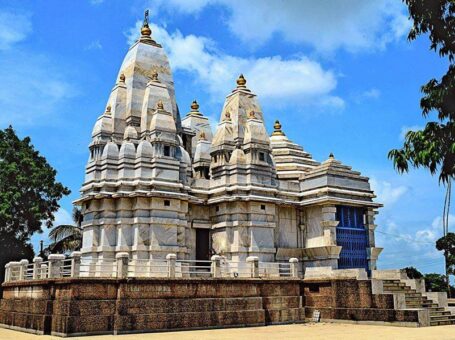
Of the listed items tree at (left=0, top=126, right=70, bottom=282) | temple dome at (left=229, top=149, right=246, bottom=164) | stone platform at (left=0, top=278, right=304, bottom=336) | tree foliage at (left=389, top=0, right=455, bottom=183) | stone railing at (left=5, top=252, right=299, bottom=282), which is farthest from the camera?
tree at (left=0, top=126, right=70, bottom=282)

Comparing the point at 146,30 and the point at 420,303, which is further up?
the point at 146,30

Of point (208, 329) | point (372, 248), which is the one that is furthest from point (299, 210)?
point (208, 329)

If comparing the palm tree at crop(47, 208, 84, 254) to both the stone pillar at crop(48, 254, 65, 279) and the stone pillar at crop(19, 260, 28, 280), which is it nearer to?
the stone pillar at crop(19, 260, 28, 280)

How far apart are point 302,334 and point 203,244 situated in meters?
10.0

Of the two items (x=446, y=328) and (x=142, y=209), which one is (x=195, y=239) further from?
(x=446, y=328)

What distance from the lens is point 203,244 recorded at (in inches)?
1076

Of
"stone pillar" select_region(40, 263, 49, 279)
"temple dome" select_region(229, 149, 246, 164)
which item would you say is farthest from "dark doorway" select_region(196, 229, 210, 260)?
"stone pillar" select_region(40, 263, 49, 279)

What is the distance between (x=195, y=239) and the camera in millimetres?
27094

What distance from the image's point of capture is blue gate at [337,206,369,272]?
88.5ft

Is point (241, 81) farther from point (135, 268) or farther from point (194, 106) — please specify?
point (135, 268)

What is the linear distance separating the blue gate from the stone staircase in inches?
151

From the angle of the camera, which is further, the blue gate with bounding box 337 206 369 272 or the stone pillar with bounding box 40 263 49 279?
the blue gate with bounding box 337 206 369 272

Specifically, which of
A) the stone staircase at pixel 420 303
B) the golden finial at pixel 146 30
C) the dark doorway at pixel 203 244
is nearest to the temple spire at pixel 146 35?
the golden finial at pixel 146 30

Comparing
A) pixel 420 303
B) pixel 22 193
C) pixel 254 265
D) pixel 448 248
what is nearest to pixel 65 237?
pixel 22 193
